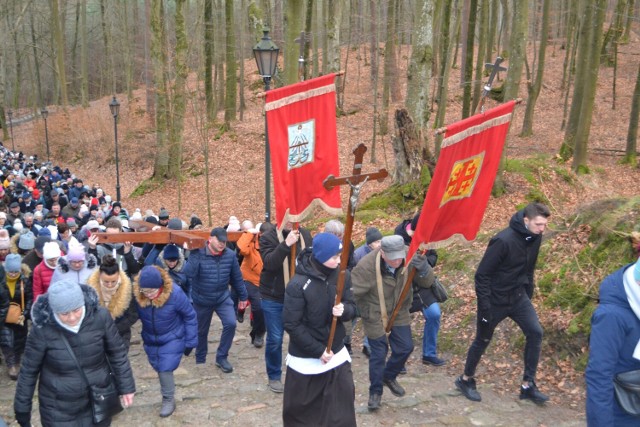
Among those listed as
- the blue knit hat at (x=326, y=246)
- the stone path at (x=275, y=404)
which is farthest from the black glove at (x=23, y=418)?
the blue knit hat at (x=326, y=246)

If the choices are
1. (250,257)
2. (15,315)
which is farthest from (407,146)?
(15,315)

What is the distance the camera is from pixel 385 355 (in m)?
6.18

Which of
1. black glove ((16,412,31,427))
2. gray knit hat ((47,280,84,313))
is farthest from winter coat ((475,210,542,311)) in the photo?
black glove ((16,412,31,427))

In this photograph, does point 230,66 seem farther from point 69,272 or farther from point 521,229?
point 521,229

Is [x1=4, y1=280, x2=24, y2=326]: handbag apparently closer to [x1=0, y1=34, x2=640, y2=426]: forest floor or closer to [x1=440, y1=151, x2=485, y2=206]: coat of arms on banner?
[x1=0, y1=34, x2=640, y2=426]: forest floor

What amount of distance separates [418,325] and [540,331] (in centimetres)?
293

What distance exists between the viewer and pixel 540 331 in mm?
6148

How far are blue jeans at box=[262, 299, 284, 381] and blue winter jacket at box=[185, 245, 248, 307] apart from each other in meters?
0.80

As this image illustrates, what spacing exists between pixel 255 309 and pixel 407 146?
655 centimetres

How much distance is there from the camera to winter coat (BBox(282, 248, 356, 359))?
195 inches

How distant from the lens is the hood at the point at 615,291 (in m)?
3.57

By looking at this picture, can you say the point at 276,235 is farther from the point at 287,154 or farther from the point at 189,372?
the point at 189,372

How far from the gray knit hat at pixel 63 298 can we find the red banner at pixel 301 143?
278cm

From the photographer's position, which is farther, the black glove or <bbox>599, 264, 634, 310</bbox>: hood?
the black glove
